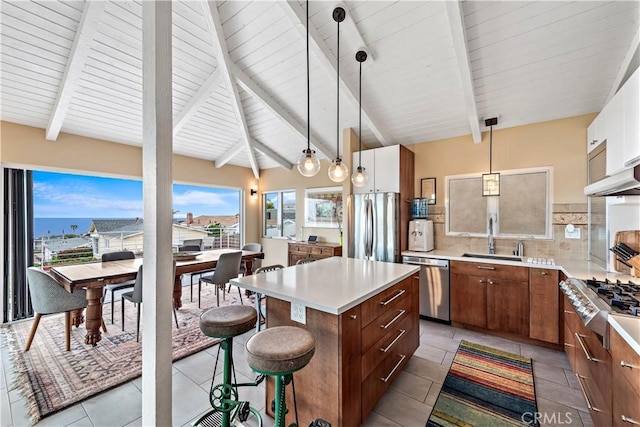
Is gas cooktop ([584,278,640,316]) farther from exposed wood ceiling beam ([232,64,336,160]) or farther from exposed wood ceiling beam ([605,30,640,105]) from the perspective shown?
exposed wood ceiling beam ([232,64,336,160])

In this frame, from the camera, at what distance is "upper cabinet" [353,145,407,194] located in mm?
3793

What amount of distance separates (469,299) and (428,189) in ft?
5.56

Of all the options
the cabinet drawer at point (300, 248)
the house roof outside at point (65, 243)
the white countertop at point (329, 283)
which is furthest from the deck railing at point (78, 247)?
the white countertop at point (329, 283)

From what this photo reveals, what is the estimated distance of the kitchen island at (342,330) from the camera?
153cm

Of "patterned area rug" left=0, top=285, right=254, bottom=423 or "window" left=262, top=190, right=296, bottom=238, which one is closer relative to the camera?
"patterned area rug" left=0, top=285, right=254, bottom=423

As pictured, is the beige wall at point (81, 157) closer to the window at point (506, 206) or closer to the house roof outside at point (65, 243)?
the house roof outside at point (65, 243)

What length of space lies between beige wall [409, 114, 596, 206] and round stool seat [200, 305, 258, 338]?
339 cm

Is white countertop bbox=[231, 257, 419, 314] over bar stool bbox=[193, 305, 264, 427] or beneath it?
over

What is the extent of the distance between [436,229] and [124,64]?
456 cm

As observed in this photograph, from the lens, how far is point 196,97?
3600 millimetres

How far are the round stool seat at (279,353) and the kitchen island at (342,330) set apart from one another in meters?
0.22

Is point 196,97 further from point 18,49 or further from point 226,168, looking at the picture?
point 226,168

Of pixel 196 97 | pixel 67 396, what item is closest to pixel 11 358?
pixel 67 396

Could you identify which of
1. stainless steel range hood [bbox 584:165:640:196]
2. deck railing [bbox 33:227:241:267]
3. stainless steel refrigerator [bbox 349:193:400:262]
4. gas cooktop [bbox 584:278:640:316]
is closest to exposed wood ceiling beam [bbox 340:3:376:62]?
stainless steel refrigerator [bbox 349:193:400:262]
